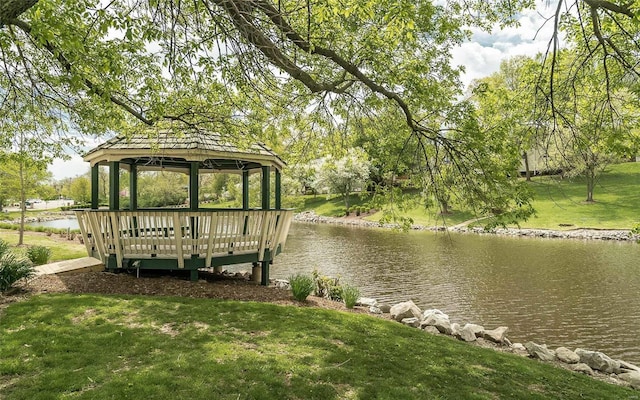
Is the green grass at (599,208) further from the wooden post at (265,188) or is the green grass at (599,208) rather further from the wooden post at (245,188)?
the wooden post at (265,188)

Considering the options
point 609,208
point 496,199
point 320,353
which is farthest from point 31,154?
point 609,208

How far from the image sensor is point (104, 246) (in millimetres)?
8961

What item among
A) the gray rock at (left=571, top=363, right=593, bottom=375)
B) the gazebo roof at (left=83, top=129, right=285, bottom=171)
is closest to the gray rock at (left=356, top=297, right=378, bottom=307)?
the gazebo roof at (left=83, top=129, right=285, bottom=171)

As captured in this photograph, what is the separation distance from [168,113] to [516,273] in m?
13.8

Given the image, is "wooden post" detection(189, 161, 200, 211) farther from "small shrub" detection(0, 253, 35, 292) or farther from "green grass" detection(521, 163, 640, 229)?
"green grass" detection(521, 163, 640, 229)

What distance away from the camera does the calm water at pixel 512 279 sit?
30.9 ft

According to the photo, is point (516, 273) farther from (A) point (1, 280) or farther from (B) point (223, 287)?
(A) point (1, 280)

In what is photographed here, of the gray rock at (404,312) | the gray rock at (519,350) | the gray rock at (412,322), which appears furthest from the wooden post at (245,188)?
the gray rock at (519,350)

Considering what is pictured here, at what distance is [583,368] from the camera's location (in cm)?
675

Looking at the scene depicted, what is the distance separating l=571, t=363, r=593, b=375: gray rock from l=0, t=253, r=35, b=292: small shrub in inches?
407

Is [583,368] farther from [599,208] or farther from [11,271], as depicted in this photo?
[599,208]

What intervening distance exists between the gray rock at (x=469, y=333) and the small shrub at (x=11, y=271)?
28.6ft

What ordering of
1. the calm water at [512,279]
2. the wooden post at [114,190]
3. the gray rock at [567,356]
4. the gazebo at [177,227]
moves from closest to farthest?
the gray rock at [567,356] < the gazebo at [177,227] < the calm water at [512,279] < the wooden post at [114,190]

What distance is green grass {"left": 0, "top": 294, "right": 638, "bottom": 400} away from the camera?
13.4ft
